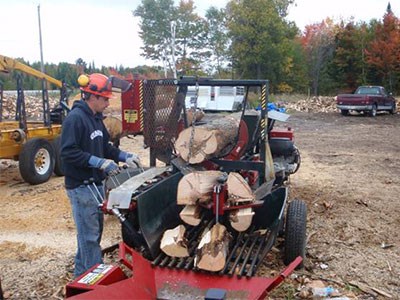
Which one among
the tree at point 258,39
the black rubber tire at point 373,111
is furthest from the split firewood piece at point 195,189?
the tree at point 258,39

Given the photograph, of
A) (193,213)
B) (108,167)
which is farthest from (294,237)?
(108,167)

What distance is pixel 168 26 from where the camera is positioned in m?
39.8

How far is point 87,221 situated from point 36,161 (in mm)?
5069

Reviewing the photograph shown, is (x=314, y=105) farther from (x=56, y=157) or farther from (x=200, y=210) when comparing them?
(x=200, y=210)

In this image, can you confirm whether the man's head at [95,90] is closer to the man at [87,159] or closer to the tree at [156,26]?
the man at [87,159]

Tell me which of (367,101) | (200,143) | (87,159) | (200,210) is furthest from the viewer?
(367,101)

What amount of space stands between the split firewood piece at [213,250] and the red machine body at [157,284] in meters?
0.09

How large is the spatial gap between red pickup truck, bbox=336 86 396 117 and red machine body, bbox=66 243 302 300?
21209mm

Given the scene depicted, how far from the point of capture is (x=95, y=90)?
426cm

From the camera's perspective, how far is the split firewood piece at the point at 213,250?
13.5 feet

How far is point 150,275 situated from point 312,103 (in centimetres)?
2836

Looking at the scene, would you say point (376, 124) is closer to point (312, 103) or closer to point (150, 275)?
point (312, 103)

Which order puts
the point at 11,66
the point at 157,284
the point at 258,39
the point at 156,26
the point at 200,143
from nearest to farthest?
the point at 157,284
the point at 200,143
the point at 11,66
the point at 258,39
the point at 156,26

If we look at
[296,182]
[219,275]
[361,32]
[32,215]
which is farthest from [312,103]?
[219,275]
